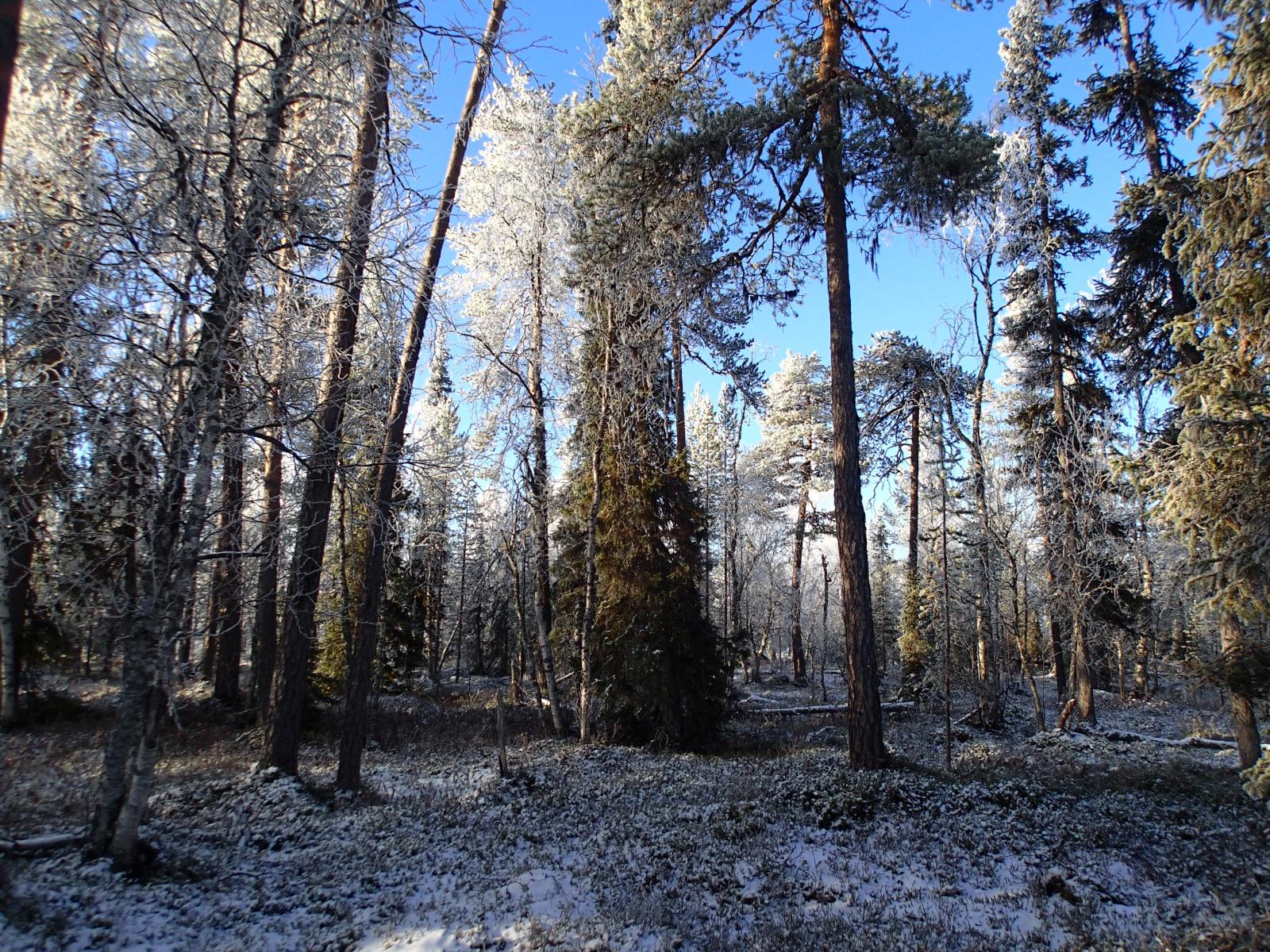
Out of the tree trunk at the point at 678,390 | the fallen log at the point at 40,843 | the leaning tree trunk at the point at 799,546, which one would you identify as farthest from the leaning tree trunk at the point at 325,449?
the leaning tree trunk at the point at 799,546

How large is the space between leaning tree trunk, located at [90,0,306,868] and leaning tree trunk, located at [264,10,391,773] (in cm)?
77

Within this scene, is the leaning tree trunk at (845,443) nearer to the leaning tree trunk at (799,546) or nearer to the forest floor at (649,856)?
the forest floor at (649,856)

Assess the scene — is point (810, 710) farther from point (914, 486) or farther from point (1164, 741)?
point (914, 486)

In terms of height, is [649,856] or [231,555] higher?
[231,555]

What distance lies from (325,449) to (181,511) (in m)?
1.35

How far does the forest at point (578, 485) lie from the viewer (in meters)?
5.27

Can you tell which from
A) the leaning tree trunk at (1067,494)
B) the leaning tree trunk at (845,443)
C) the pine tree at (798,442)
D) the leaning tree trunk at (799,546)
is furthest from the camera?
the pine tree at (798,442)

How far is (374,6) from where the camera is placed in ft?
19.0

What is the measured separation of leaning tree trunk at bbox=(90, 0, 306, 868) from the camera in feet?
17.7

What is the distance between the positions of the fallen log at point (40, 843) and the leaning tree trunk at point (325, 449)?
2636 mm

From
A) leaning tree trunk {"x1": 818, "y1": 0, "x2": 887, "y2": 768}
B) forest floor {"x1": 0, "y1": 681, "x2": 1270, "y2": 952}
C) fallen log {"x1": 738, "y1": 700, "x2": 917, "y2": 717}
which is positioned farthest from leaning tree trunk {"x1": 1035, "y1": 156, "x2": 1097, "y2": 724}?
leaning tree trunk {"x1": 818, "y1": 0, "x2": 887, "y2": 768}

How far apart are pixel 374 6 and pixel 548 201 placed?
33.3 feet

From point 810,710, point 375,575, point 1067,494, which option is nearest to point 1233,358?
point 1067,494

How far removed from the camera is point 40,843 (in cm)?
566
